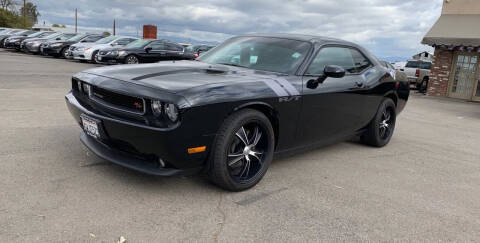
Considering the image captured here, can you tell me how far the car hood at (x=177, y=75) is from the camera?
3.14 meters

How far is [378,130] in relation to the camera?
18.1 ft

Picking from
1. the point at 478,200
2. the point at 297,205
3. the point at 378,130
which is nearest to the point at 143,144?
the point at 297,205

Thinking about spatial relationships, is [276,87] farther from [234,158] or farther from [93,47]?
[93,47]

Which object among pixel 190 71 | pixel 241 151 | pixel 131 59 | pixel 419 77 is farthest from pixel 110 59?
pixel 419 77

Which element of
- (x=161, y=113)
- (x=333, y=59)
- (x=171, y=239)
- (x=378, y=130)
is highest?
(x=333, y=59)

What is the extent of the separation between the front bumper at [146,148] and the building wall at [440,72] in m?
16.6

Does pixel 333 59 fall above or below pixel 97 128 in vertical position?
above

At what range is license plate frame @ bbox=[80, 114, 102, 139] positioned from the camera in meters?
3.31

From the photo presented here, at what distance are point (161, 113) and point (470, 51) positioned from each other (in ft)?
54.1

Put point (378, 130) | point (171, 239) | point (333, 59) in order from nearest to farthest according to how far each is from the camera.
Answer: point (171, 239), point (333, 59), point (378, 130)

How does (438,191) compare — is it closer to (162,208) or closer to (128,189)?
(162,208)

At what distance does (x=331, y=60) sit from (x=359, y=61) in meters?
0.77

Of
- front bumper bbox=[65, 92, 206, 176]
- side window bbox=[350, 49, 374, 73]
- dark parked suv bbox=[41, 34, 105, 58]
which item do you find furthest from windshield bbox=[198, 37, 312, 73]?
dark parked suv bbox=[41, 34, 105, 58]

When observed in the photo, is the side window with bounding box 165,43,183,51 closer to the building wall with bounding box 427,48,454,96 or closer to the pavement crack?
the building wall with bounding box 427,48,454,96
